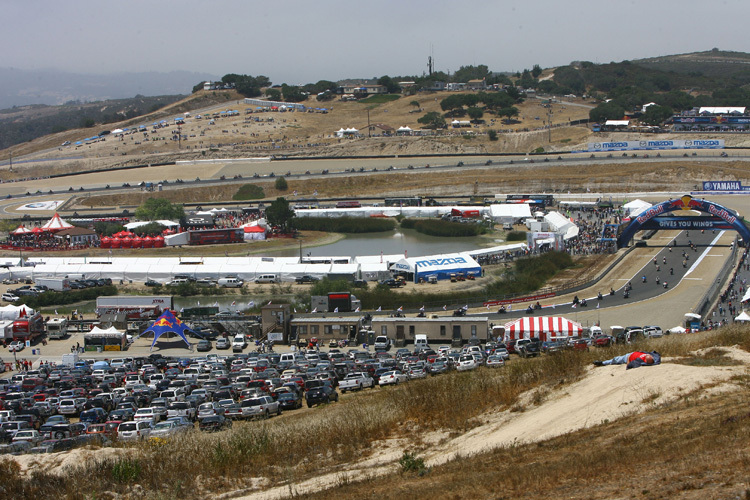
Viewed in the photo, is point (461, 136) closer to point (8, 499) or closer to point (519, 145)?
point (519, 145)

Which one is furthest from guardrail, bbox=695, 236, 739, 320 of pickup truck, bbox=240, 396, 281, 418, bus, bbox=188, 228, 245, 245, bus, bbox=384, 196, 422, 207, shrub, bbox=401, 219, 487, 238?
bus, bbox=188, 228, 245, 245

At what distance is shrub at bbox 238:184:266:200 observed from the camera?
71125mm

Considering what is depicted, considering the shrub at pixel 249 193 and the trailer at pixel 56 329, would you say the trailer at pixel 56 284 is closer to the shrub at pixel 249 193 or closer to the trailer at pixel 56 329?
the trailer at pixel 56 329

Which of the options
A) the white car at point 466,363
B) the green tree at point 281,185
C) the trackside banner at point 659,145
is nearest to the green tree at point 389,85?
the trackside banner at point 659,145

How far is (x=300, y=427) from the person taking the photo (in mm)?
14453

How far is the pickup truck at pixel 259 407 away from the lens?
16844 millimetres

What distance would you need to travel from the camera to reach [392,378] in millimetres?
Result: 19172

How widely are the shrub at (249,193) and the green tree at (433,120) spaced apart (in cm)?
3681

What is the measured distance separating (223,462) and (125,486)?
5.16ft

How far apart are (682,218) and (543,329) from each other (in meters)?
21.2

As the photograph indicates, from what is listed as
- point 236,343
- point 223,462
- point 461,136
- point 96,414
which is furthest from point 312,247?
point 461,136

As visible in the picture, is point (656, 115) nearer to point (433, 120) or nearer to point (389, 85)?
point (433, 120)

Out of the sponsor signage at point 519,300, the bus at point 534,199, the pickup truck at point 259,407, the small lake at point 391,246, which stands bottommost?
the small lake at point 391,246

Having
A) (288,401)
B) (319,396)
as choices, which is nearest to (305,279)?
(319,396)
